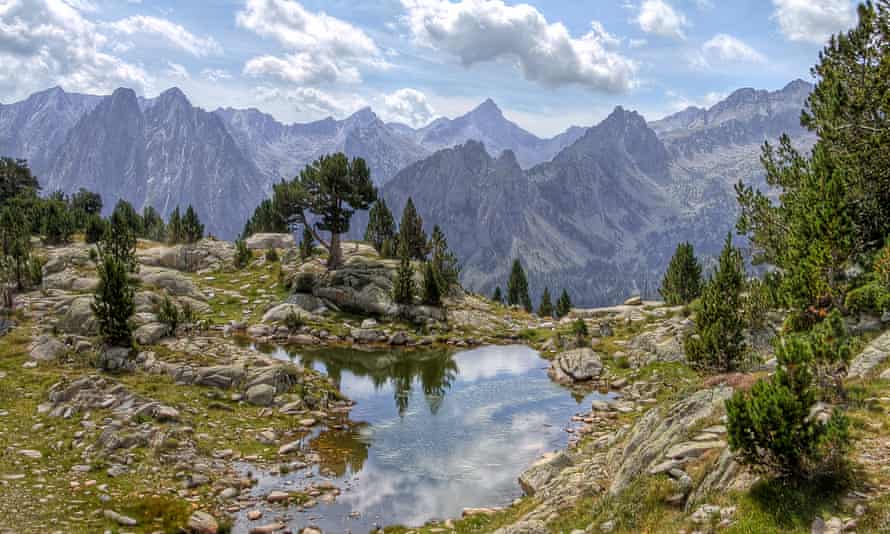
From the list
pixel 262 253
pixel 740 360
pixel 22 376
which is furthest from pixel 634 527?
pixel 262 253

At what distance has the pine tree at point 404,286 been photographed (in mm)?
64938

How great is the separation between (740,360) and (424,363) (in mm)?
28347

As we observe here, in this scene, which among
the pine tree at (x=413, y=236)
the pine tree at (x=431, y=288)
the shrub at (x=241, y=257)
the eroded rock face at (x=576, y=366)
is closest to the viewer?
the eroded rock face at (x=576, y=366)

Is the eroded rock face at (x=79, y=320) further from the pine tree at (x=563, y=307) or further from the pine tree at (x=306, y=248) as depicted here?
the pine tree at (x=563, y=307)

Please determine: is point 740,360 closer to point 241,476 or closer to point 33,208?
point 241,476

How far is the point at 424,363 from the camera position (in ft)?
168

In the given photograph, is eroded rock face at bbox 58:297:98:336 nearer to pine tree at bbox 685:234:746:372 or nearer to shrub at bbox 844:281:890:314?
pine tree at bbox 685:234:746:372

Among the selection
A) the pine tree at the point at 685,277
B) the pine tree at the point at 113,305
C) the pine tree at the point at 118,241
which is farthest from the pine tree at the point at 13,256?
the pine tree at the point at 685,277

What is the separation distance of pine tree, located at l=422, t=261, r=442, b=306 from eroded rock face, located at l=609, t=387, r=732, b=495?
45451 millimetres

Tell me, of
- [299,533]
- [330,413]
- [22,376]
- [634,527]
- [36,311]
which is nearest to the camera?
[634,527]

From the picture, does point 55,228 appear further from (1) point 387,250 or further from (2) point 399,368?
(2) point 399,368

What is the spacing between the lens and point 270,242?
3962 inches

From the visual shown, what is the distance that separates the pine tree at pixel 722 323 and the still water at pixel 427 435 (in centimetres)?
989

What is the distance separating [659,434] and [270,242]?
9236 cm
